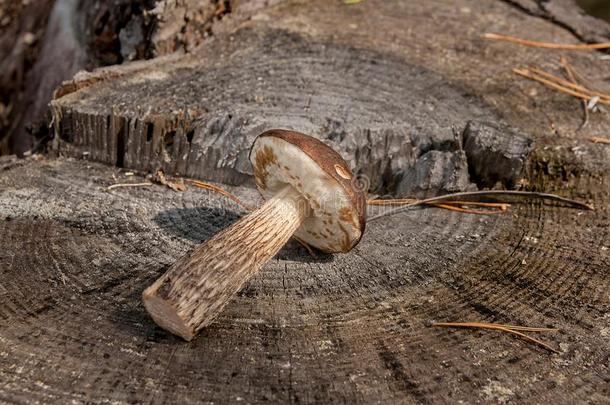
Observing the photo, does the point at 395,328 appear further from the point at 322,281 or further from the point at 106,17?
the point at 106,17

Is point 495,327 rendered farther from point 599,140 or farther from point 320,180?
Result: point 599,140

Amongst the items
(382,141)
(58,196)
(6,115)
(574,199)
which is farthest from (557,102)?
(6,115)

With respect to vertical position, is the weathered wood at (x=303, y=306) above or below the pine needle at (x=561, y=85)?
below

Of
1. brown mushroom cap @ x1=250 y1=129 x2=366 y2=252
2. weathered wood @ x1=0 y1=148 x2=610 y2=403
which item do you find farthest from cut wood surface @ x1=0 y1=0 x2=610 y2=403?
brown mushroom cap @ x1=250 y1=129 x2=366 y2=252

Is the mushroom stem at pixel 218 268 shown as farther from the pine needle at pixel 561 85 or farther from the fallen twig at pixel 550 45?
the fallen twig at pixel 550 45

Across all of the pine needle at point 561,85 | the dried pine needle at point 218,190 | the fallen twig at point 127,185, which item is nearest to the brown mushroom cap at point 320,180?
the dried pine needle at point 218,190

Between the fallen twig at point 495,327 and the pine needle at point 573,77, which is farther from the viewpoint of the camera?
the pine needle at point 573,77

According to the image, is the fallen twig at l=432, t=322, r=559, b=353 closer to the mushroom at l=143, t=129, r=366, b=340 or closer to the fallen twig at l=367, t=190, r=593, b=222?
the mushroom at l=143, t=129, r=366, b=340

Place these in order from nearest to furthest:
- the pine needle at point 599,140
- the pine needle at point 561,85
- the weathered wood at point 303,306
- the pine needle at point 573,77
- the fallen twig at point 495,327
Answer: the weathered wood at point 303,306 → the fallen twig at point 495,327 → the pine needle at point 599,140 → the pine needle at point 573,77 → the pine needle at point 561,85
